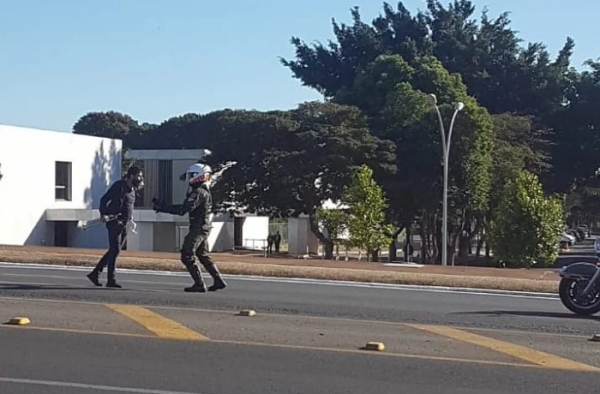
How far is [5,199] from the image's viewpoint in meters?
46.8

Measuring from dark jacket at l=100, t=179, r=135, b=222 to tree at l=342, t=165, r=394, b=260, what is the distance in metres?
27.9

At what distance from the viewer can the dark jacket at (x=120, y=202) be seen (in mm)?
15812

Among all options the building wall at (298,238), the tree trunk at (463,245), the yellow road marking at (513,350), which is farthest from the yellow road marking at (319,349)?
the tree trunk at (463,245)

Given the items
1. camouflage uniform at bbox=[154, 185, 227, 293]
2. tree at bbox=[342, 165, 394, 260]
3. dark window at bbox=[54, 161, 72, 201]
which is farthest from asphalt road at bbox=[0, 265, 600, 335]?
dark window at bbox=[54, 161, 72, 201]

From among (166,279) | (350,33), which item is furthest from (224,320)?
(350,33)

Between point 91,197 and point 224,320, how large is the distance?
4161 cm

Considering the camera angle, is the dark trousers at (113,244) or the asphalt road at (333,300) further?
the dark trousers at (113,244)

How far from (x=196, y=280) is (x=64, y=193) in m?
37.1

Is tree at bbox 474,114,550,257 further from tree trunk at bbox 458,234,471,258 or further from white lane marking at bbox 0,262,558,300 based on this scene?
white lane marking at bbox 0,262,558,300

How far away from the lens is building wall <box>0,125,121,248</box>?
46.7 metres

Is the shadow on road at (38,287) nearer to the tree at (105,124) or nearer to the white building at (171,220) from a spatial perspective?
the white building at (171,220)

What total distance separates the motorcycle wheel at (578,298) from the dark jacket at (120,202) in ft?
21.4

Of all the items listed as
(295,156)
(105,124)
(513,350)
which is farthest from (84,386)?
(105,124)

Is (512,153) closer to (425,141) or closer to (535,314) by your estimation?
(425,141)
